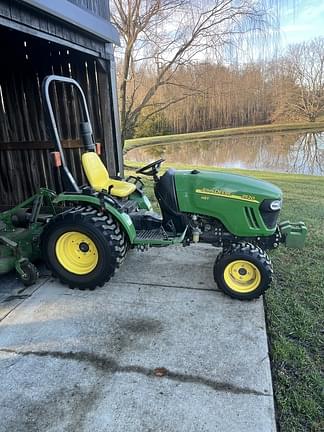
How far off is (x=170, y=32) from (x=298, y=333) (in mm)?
7650

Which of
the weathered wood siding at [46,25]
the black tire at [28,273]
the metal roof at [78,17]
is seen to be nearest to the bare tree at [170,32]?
the metal roof at [78,17]

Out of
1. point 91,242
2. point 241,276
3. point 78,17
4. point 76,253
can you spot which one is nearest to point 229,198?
point 241,276

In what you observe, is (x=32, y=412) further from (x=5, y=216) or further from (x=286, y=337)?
(x=5, y=216)

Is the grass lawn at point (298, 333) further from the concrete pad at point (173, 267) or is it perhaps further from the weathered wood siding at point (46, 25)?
the weathered wood siding at point (46, 25)

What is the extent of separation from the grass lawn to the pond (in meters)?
7.72

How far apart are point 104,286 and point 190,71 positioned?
6.99 metres

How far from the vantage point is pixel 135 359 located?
212 cm

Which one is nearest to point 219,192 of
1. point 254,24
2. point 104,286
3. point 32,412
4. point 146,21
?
point 104,286

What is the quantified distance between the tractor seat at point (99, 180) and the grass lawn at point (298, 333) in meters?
1.51

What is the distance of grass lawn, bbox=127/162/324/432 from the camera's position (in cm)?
177

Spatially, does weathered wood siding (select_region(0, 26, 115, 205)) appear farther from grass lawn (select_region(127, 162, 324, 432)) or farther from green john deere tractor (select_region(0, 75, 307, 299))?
grass lawn (select_region(127, 162, 324, 432))

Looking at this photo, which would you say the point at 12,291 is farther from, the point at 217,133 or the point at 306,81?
the point at 306,81

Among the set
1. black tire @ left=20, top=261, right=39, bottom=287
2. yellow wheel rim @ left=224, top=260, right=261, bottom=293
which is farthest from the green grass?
yellow wheel rim @ left=224, top=260, right=261, bottom=293

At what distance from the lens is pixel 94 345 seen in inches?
88.4
